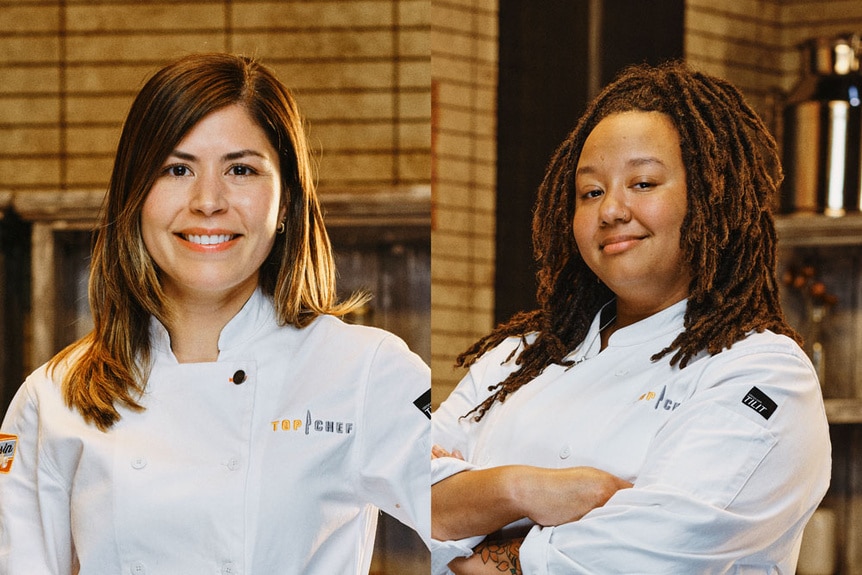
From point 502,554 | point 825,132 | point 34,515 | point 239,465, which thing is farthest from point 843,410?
point 34,515

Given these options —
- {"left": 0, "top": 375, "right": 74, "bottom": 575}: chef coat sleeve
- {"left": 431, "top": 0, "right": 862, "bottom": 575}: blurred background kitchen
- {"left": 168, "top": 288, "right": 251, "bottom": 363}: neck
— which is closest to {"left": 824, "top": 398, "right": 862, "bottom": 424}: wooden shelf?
{"left": 431, "top": 0, "right": 862, "bottom": 575}: blurred background kitchen

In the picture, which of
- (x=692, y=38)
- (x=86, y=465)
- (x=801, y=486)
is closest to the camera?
(x=801, y=486)

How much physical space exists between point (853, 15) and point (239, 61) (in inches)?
56.0

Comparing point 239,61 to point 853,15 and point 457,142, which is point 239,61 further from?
point 853,15

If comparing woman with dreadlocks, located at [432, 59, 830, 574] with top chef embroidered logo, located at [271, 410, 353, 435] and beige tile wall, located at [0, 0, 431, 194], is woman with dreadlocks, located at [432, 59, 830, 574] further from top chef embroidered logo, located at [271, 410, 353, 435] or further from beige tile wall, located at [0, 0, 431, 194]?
beige tile wall, located at [0, 0, 431, 194]

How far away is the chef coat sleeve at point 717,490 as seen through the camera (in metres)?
0.94

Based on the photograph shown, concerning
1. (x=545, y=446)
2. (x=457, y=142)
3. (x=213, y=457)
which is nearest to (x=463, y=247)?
(x=457, y=142)

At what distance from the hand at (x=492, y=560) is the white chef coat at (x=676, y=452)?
11mm

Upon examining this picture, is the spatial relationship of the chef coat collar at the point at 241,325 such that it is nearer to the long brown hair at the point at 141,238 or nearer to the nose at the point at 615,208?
the long brown hair at the point at 141,238

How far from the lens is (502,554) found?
1018 mm

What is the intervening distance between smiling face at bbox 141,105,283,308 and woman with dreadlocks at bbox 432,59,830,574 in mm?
295

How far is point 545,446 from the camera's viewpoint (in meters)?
1.04

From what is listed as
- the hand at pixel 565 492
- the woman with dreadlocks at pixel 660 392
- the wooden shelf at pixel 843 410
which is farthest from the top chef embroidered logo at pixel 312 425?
the wooden shelf at pixel 843 410

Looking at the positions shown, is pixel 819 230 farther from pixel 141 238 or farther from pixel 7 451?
pixel 7 451
